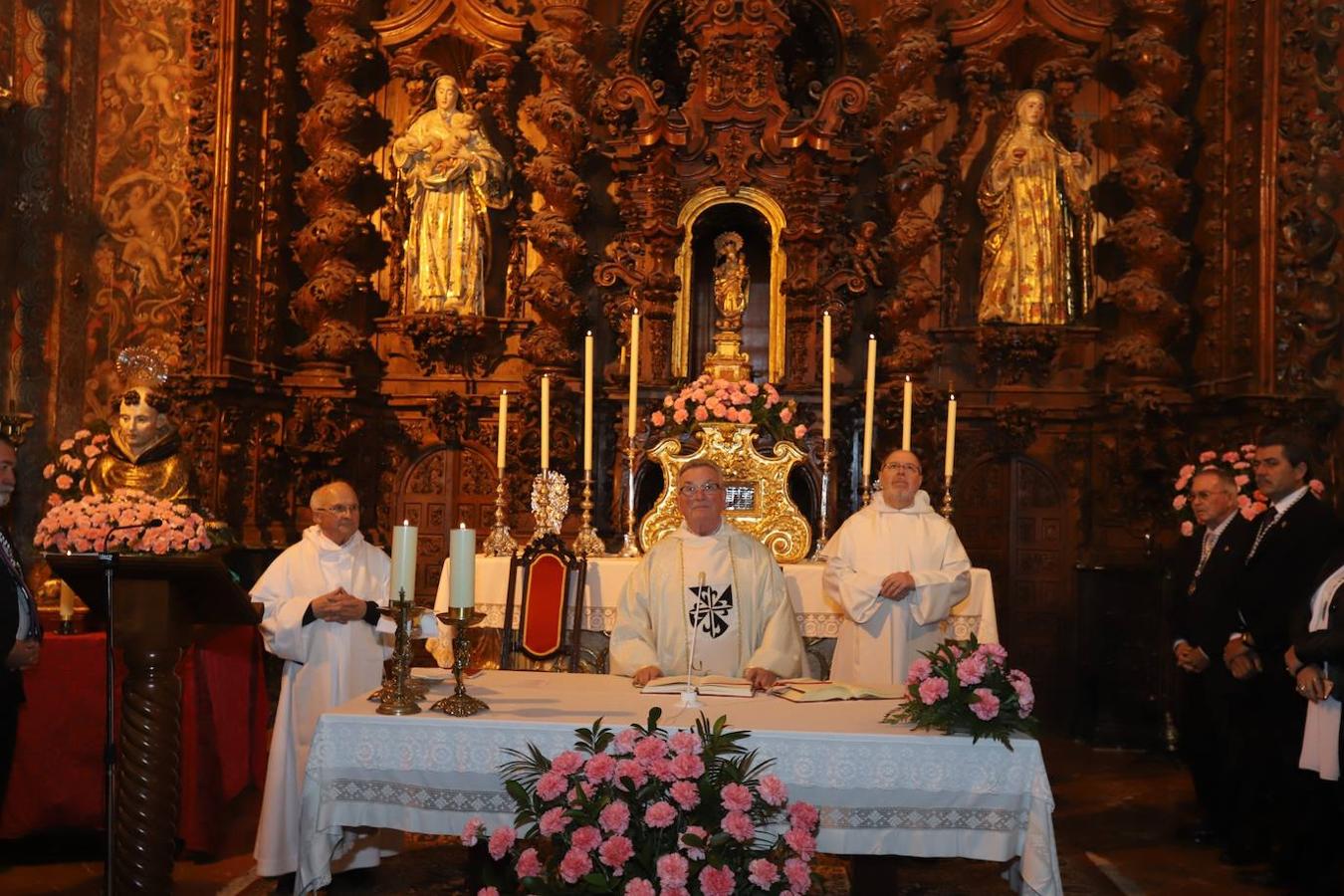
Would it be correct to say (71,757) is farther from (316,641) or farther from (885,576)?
(885,576)

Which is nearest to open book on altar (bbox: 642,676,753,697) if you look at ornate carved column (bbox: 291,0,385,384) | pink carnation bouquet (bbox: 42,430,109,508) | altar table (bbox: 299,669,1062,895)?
altar table (bbox: 299,669,1062,895)

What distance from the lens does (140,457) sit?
8.98m

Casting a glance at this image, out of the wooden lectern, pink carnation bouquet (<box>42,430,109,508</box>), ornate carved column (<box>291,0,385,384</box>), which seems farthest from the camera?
ornate carved column (<box>291,0,385,384</box>)

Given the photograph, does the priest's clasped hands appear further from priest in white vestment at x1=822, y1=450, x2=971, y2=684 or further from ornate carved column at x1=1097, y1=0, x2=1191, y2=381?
ornate carved column at x1=1097, y1=0, x2=1191, y2=381

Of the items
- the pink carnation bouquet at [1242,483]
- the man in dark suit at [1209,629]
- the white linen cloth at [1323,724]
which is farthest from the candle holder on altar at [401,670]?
the pink carnation bouquet at [1242,483]

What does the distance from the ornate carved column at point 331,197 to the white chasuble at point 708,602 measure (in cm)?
507

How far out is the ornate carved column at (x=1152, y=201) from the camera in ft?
32.8

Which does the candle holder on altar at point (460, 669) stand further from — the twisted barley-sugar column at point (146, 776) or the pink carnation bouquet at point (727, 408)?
the pink carnation bouquet at point (727, 408)

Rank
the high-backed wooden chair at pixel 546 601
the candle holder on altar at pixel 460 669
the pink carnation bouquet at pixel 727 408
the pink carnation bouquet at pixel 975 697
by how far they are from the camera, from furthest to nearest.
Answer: the pink carnation bouquet at pixel 727 408
the high-backed wooden chair at pixel 546 601
the candle holder on altar at pixel 460 669
the pink carnation bouquet at pixel 975 697

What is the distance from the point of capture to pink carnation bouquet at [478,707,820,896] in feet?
11.9

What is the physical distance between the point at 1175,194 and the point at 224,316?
696 centimetres

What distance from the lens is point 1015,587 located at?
10.6m

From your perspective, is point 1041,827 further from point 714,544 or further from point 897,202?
point 897,202

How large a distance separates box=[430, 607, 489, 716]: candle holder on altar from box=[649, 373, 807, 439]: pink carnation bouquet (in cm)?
362
